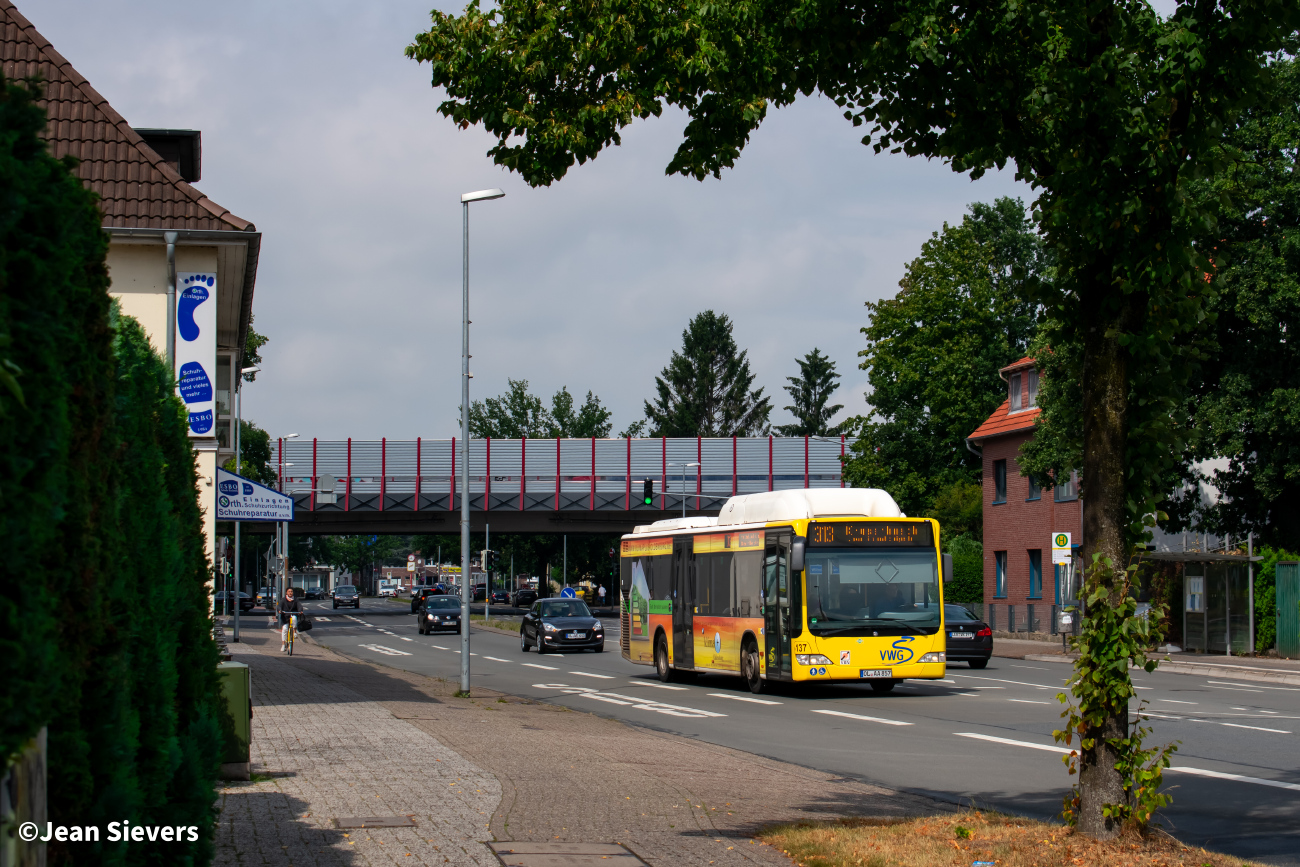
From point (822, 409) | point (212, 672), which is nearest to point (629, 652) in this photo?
point (212, 672)

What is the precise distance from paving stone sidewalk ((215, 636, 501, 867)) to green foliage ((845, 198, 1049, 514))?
156 feet

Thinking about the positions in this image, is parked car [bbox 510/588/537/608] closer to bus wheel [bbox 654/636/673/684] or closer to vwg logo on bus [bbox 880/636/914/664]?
bus wheel [bbox 654/636/673/684]

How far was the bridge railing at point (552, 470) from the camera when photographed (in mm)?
68438

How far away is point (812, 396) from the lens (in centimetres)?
10962

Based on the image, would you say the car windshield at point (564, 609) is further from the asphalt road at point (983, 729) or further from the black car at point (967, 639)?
the black car at point (967, 639)

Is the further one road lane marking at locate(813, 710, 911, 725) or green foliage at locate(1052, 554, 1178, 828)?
road lane marking at locate(813, 710, 911, 725)

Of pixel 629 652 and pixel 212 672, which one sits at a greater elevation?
pixel 212 672

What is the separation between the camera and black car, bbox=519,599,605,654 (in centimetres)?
3884

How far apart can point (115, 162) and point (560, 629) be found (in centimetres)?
2311

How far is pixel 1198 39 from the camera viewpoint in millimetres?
6973

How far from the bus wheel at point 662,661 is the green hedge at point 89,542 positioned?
19719mm

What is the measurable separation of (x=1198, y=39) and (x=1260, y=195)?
91.1 feet

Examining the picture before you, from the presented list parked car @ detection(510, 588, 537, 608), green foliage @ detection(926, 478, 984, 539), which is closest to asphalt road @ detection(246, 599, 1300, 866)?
green foliage @ detection(926, 478, 984, 539)

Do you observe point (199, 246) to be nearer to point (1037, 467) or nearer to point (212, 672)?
point (212, 672)
